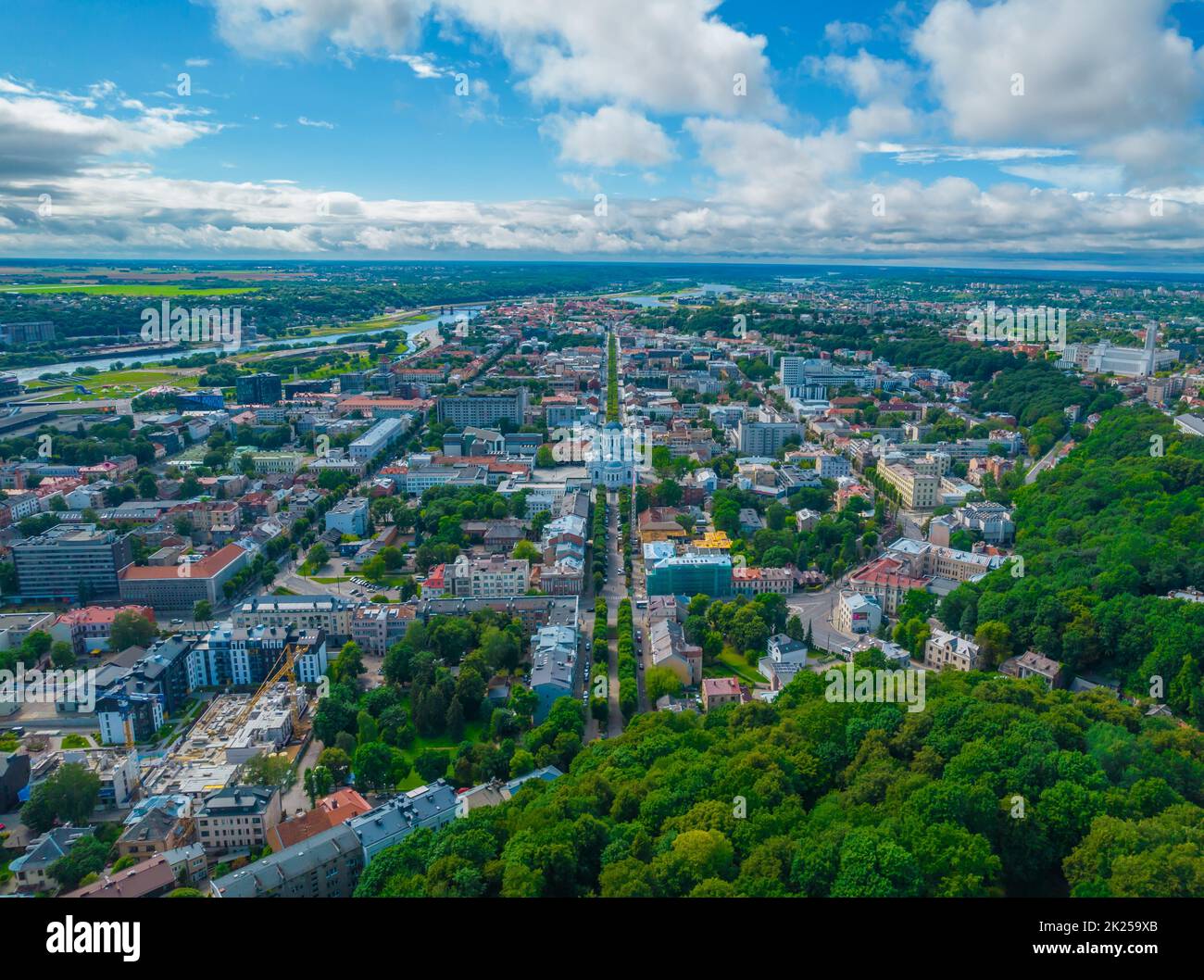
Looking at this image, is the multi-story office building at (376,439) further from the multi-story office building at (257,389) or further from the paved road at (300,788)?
the paved road at (300,788)

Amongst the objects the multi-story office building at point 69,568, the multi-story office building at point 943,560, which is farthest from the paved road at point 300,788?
the multi-story office building at point 943,560

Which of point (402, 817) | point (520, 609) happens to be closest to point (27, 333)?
point (520, 609)

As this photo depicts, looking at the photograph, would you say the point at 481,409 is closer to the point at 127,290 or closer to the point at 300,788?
the point at 300,788

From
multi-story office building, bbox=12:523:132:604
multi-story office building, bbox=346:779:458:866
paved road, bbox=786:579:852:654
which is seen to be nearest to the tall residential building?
paved road, bbox=786:579:852:654

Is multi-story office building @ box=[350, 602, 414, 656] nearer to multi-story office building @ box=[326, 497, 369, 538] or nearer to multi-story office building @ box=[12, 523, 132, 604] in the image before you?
multi-story office building @ box=[12, 523, 132, 604]

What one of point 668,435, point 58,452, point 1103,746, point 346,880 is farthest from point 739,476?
point 58,452

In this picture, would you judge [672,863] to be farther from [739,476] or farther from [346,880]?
[739,476]
